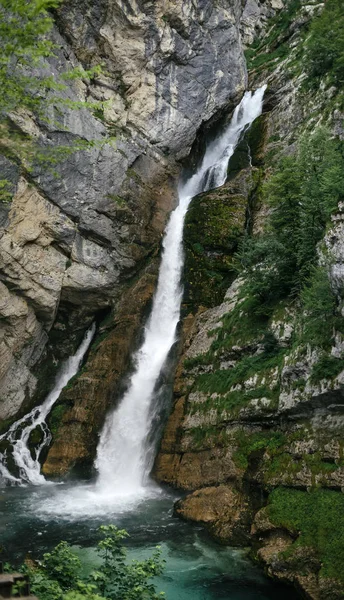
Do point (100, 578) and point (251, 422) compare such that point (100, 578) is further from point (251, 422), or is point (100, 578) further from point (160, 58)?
point (160, 58)

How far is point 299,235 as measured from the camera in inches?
696

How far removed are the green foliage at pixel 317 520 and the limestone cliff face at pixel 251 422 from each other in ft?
0.29

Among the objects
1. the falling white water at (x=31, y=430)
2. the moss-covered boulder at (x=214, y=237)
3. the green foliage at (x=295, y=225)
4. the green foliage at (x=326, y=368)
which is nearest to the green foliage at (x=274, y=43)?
the moss-covered boulder at (x=214, y=237)

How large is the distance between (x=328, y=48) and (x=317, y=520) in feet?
81.8

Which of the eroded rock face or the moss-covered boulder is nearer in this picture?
the moss-covered boulder

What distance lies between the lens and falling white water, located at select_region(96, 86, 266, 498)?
19.7 metres

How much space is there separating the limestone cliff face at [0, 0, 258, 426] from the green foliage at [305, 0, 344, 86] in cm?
551

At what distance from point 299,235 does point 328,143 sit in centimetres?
401

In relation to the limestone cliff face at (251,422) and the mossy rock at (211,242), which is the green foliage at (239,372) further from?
the mossy rock at (211,242)

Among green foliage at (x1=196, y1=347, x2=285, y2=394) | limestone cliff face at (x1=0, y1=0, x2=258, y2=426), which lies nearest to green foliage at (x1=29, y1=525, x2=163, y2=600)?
green foliage at (x1=196, y1=347, x2=285, y2=394)

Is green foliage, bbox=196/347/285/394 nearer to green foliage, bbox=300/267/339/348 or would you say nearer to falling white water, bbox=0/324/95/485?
green foliage, bbox=300/267/339/348

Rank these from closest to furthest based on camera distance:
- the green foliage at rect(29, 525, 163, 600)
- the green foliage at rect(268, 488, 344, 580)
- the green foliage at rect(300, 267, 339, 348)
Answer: the green foliage at rect(29, 525, 163, 600)
the green foliage at rect(268, 488, 344, 580)
the green foliage at rect(300, 267, 339, 348)

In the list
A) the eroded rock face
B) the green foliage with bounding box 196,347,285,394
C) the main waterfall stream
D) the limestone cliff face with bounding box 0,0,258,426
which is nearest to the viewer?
the main waterfall stream

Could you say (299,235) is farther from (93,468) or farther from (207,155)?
(207,155)
